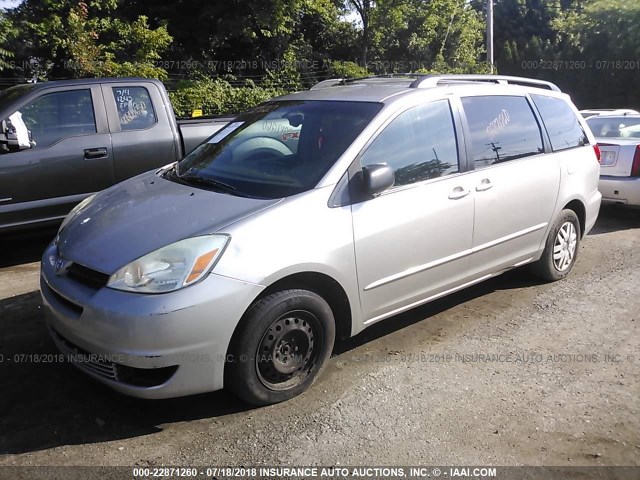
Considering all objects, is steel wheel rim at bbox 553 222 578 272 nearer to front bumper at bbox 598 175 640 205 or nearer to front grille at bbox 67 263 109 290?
front bumper at bbox 598 175 640 205

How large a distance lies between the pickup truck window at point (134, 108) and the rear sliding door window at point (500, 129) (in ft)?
12.3

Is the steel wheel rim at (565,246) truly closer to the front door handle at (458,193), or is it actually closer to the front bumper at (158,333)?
the front door handle at (458,193)

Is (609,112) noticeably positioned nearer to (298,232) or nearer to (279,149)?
(279,149)

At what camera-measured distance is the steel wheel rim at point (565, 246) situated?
A: 209 inches

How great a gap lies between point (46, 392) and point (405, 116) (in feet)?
9.23

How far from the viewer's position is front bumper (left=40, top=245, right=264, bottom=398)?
114 inches

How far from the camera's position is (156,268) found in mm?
3020

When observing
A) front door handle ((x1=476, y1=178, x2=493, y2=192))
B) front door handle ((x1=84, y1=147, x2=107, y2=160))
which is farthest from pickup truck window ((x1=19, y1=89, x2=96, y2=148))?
front door handle ((x1=476, y1=178, x2=493, y2=192))

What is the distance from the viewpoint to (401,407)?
11.1 feet

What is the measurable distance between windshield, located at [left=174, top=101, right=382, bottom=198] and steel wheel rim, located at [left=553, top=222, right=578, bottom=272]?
7.94 ft

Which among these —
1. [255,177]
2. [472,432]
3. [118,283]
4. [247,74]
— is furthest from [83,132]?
[247,74]

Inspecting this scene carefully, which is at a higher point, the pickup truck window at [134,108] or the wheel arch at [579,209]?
A: the pickup truck window at [134,108]

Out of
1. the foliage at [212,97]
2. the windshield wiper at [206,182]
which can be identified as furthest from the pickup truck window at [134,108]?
→ the foliage at [212,97]

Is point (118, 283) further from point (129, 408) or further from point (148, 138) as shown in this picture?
point (148, 138)
